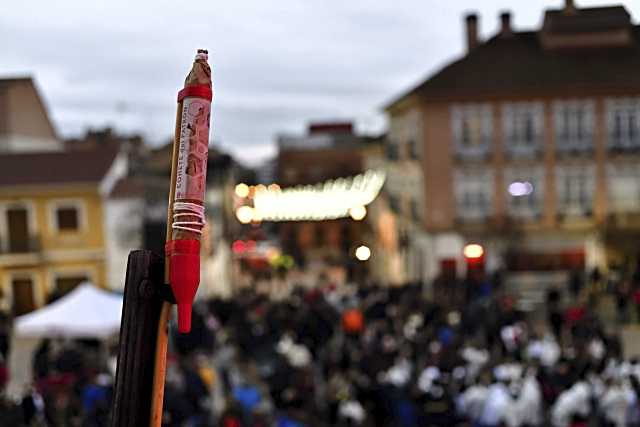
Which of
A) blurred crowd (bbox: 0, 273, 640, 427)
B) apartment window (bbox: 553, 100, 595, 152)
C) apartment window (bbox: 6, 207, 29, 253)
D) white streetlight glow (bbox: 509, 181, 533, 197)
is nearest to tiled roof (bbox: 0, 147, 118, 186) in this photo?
apartment window (bbox: 6, 207, 29, 253)

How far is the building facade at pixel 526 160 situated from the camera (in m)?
16.0

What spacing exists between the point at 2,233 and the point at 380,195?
1510cm

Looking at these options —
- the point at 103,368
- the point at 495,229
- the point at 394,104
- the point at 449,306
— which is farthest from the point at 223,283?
Result: the point at 103,368

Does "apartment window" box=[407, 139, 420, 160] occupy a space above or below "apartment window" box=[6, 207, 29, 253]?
above

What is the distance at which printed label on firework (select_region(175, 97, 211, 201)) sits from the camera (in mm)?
1029

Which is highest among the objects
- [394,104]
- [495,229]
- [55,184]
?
[394,104]

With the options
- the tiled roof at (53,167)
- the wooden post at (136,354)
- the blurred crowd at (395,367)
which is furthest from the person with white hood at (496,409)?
the tiled roof at (53,167)

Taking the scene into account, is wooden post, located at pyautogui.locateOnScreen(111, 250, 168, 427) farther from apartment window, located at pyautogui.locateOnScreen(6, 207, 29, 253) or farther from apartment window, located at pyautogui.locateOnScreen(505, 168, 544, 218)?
apartment window, located at pyautogui.locateOnScreen(505, 168, 544, 218)

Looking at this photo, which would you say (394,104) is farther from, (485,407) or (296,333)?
(485,407)

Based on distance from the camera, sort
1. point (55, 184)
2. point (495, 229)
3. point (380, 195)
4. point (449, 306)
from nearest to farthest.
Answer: point (449, 306) → point (55, 184) → point (495, 229) → point (380, 195)

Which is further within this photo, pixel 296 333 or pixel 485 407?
pixel 296 333

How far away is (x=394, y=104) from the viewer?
21297 millimetres

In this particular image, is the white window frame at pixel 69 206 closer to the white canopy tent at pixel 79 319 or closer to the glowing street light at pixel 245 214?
the glowing street light at pixel 245 214

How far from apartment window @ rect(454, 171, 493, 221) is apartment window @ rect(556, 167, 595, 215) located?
1452 mm
